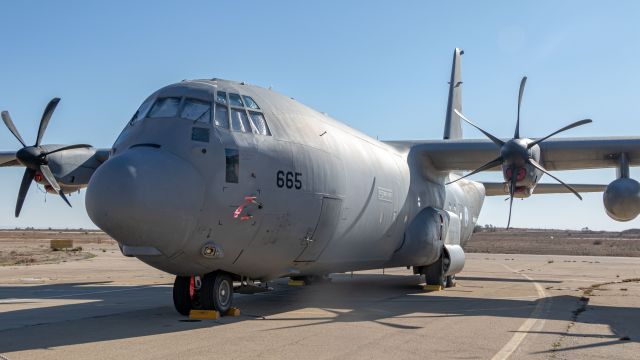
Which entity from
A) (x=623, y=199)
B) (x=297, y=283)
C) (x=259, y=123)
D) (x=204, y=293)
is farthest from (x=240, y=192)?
(x=623, y=199)

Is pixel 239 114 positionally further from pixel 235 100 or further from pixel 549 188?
pixel 549 188

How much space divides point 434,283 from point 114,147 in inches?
465

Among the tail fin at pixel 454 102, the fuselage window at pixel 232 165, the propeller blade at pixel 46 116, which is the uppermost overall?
the tail fin at pixel 454 102

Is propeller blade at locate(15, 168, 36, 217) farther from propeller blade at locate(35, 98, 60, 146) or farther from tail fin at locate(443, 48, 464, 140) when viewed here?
tail fin at locate(443, 48, 464, 140)

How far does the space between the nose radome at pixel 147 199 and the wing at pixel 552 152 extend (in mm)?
11226

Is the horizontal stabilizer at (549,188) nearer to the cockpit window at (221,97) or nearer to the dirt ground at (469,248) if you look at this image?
the dirt ground at (469,248)

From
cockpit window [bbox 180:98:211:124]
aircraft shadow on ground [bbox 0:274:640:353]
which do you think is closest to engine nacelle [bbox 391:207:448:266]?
aircraft shadow on ground [bbox 0:274:640:353]

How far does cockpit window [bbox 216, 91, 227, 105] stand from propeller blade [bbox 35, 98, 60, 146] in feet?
35.3

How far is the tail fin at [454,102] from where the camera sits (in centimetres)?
2700

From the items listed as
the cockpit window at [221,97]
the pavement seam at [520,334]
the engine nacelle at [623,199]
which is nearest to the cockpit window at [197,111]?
the cockpit window at [221,97]

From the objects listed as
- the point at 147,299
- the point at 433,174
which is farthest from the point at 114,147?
the point at 433,174

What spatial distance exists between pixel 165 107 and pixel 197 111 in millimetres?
604

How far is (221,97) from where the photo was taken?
39.1ft

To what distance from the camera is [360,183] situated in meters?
15.4
